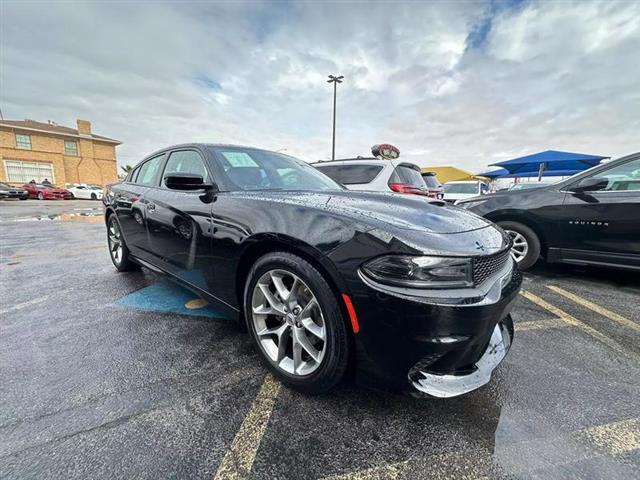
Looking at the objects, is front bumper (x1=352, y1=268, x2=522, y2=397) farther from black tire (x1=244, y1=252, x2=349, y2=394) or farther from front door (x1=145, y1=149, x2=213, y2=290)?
front door (x1=145, y1=149, x2=213, y2=290)

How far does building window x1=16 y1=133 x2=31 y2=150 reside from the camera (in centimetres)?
2853

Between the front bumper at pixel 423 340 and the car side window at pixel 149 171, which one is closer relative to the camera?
the front bumper at pixel 423 340

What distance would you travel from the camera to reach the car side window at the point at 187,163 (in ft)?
8.03

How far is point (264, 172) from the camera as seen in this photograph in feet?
8.18

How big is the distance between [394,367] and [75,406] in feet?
5.49

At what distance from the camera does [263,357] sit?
6.11 ft

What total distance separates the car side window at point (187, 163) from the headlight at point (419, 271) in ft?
5.21

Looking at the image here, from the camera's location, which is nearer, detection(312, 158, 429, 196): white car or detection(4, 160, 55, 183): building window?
detection(312, 158, 429, 196): white car

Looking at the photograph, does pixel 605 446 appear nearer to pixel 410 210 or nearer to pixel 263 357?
pixel 410 210

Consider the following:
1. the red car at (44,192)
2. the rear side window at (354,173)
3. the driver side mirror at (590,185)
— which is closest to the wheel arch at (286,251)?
the driver side mirror at (590,185)

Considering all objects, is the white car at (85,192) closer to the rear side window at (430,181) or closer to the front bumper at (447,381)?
the rear side window at (430,181)

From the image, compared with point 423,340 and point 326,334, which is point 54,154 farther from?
point 423,340

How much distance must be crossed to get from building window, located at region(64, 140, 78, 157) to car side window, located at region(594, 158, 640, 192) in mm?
41541

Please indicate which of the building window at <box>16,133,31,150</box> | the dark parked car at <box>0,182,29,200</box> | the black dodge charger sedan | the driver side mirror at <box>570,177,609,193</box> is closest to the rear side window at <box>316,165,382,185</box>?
the driver side mirror at <box>570,177,609,193</box>
